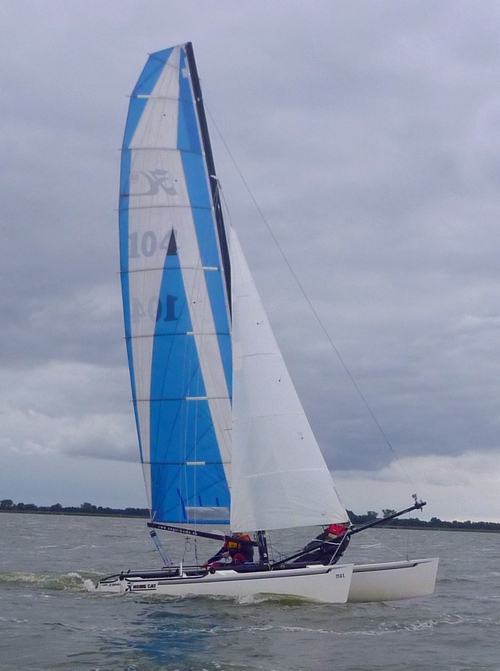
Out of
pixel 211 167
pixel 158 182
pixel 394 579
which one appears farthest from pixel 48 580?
pixel 211 167

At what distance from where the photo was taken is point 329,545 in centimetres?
1811

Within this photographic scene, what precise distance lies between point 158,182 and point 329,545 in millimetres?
7789

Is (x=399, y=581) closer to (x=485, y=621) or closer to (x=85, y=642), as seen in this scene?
(x=485, y=621)

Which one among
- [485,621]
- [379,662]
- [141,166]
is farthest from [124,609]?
[141,166]

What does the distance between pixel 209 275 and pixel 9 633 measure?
8055 mm

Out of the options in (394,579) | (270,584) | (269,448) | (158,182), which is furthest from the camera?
(158,182)

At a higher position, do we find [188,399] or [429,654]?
[188,399]

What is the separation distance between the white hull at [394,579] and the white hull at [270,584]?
131 centimetres

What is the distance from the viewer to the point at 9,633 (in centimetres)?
1483

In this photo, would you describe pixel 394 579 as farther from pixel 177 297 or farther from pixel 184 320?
pixel 177 297

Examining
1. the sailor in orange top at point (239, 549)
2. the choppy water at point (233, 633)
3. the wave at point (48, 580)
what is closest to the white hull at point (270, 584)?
the choppy water at point (233, 633)

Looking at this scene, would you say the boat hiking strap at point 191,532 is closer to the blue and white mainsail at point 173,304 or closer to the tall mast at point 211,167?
the blue and white mainsail at point 173,304

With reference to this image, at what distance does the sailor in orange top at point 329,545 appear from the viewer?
17984mm

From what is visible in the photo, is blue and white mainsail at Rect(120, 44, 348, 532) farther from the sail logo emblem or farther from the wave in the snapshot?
the wave
